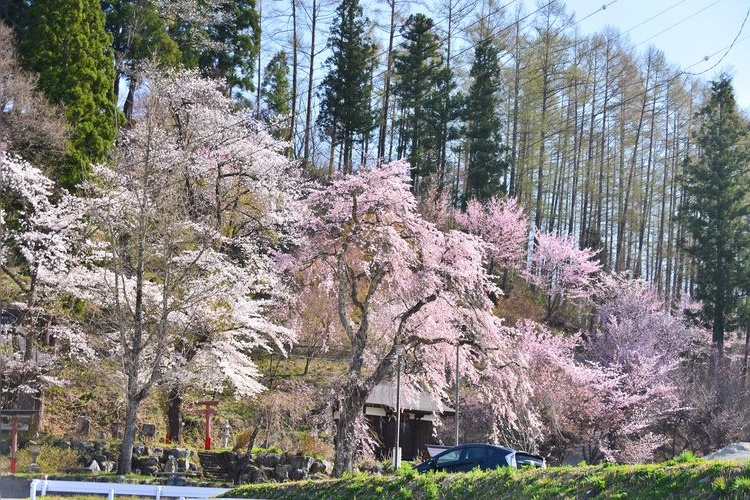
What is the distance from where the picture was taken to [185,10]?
41.6 m

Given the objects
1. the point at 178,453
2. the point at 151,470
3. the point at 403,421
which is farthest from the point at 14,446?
the point at 403,421

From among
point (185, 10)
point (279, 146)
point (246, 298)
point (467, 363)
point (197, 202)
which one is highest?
point (185, 10)

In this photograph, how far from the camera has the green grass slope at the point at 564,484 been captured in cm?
987

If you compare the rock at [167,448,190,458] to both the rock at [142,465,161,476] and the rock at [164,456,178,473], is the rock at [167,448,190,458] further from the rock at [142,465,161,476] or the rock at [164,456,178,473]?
the rock at [142,465,161,476]

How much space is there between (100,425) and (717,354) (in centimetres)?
→ 2963

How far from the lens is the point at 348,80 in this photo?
159 ft

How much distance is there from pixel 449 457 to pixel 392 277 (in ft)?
24.1

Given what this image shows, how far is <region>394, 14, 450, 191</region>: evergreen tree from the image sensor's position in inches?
1900

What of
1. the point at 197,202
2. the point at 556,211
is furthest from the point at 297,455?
the point at 556,211

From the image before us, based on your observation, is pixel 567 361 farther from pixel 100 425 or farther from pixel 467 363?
pixel 100 425

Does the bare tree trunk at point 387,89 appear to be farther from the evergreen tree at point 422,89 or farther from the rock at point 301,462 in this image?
the rock at point 301,462

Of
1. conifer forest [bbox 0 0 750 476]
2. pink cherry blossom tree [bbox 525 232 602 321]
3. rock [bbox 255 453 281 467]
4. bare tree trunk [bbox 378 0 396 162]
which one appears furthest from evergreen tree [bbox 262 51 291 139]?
rock [bbox 255 453 281 467]

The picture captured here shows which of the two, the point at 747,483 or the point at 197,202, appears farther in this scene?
the point at 197,202

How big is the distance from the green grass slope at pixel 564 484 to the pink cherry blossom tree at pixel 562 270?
36300 millimetres
